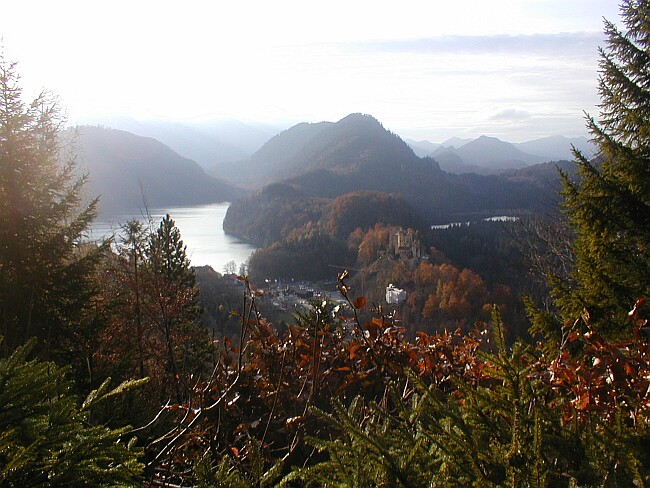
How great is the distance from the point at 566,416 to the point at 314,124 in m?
186

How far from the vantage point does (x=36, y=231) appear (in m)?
6.06

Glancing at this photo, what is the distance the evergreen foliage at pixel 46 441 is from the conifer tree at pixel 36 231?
5099 millimetres

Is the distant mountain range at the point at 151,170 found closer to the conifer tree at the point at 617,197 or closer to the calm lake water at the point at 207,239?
the calm lake water at the point at 207,239

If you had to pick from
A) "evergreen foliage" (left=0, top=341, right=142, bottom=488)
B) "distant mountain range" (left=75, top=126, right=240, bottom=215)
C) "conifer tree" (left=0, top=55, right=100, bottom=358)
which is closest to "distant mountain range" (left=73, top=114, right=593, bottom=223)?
"distant mountain range" (left=75, top=126, right=240, bottom=215)

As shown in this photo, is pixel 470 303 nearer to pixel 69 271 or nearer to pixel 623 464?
pixel 69 271

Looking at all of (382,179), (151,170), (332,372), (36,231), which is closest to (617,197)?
(332,372)

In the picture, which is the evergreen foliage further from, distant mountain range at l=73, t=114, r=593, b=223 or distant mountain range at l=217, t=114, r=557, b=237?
distant mountain range at l=73, t=114, r=593, b=223

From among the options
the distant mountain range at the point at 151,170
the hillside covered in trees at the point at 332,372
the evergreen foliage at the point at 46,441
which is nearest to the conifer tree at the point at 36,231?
the hillside covered in trees at the point at 332,372

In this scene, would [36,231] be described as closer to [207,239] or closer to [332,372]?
[332,372]

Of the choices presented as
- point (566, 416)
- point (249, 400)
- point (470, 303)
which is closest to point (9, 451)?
point (566, 416)

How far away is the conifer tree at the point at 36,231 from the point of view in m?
5.78

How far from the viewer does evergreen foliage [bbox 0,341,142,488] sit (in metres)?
0.84

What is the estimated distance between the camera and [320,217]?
72938 millimetres

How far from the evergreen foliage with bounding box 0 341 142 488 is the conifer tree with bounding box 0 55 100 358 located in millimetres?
5099
